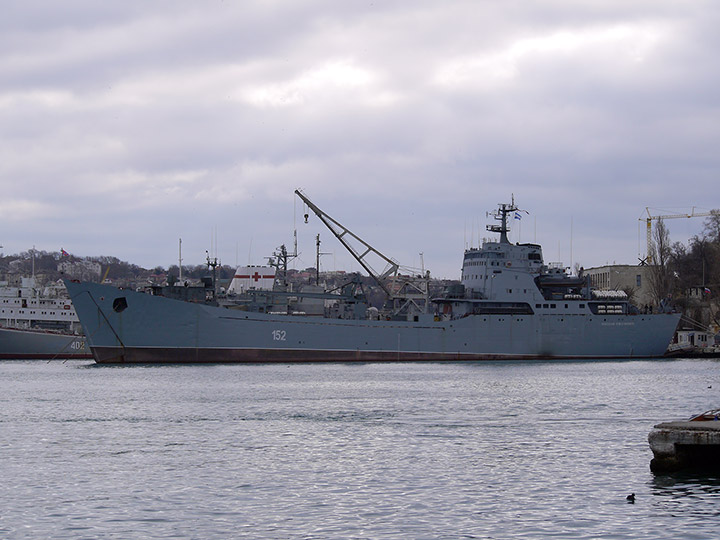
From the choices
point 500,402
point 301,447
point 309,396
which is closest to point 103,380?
point 309,396

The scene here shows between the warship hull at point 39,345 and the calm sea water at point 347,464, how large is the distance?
30.7 metres

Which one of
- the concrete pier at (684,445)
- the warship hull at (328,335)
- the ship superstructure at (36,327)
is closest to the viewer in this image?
the concrete pier at (684,445)

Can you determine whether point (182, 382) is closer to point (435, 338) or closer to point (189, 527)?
point (435, 338)

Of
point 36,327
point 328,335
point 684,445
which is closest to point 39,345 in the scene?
point 36,327

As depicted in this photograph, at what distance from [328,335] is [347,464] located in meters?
34.2

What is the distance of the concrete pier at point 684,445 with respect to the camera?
1669 cm

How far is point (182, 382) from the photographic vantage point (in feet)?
131

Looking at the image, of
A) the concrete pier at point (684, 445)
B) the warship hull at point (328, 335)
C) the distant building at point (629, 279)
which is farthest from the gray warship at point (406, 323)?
the distant building at point (629, 279)

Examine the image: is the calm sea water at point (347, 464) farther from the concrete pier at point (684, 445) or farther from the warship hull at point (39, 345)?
the warship hull at point (39, 345)

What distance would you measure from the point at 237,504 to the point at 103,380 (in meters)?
28.8

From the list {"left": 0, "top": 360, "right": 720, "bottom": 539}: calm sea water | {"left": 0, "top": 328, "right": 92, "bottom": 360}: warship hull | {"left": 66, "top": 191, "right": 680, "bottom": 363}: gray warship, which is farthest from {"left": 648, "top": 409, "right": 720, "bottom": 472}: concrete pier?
{"left": 0, "top": 328, "right": 92, "bottom": 360}: warship hull

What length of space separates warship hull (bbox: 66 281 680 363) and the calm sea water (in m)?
14.0

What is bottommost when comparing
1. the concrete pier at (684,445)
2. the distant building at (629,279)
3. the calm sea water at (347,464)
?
the calm sea water at (347,464)

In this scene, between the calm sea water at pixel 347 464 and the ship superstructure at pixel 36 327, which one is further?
the ship superstructure at pixel 36 327
